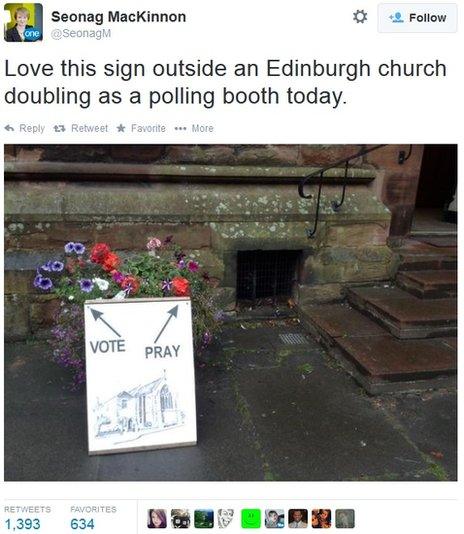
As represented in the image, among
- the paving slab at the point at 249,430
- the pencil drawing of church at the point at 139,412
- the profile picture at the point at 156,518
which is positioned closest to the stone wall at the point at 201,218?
the paving slab at the point at 249,430

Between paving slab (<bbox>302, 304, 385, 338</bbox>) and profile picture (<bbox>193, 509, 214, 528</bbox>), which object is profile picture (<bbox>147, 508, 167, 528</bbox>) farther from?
paving slab (<bbox>302, 304, 385, 338</bbox>)

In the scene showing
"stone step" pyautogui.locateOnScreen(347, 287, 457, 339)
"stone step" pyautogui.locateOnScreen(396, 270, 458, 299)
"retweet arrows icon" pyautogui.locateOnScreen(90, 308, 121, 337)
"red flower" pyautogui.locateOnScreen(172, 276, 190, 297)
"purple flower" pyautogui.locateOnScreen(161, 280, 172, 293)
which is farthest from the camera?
"stone step" pyautogui.locateOnScreen(396, 270, 458, 299)

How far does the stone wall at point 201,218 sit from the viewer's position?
3.43 meters

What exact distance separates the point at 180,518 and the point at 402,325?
2.18 metres

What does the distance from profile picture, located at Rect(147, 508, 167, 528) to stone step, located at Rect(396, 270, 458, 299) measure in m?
2.77

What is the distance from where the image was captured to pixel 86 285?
269cm

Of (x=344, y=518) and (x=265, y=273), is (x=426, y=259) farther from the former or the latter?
(x=344, y=518)

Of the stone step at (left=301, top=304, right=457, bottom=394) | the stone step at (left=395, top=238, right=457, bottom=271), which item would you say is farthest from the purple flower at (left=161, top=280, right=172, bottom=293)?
the stone step at (left=395, top=238, right=457, bottom=271)

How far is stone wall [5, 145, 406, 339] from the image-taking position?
3.43 metres
